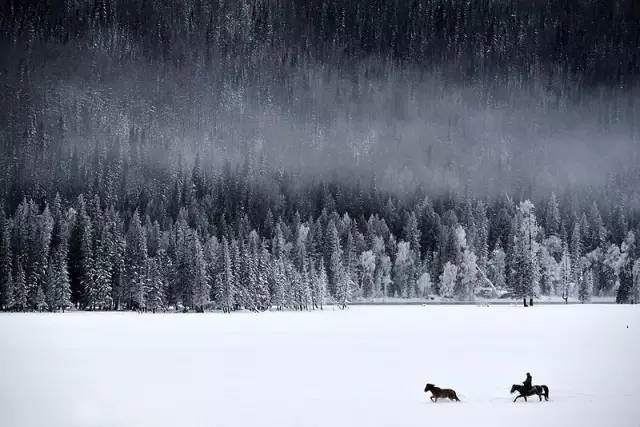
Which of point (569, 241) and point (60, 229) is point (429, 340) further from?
point (569, 241)

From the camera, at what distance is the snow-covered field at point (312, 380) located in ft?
72.2

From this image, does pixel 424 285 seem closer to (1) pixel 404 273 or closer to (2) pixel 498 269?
(1) pixel 404 273

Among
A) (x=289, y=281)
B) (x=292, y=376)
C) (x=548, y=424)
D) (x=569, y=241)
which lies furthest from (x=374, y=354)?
(x=569, y=241)

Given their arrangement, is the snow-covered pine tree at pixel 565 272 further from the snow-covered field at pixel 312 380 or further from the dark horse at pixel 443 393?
the dark horse at pixel 443 393

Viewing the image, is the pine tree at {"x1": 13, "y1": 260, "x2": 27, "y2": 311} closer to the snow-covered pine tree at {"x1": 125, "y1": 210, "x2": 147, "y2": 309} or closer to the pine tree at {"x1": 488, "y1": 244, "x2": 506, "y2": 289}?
the snow-covered pine tree at {"x1": 125, "y1": 210, "x2": 147, "y2": 309}

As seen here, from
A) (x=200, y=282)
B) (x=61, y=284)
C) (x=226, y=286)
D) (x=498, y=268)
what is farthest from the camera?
(x=498, y=268)

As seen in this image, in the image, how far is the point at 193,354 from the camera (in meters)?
41.0

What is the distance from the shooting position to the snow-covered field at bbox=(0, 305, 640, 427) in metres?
22.0

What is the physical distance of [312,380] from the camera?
29.5 metres

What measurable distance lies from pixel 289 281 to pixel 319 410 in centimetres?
10320

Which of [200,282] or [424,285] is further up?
[200,282]

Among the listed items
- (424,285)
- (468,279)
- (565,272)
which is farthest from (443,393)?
(565,272)

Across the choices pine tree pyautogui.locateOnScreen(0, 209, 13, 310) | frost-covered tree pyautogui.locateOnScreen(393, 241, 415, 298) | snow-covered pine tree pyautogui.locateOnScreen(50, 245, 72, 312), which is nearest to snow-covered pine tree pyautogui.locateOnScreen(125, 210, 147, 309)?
snow-covered pine tree pyautogui.locateOnScreen(50, 245, 72, 312)

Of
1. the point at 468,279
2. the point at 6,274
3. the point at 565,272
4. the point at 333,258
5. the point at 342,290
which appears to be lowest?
the point at 342,290
